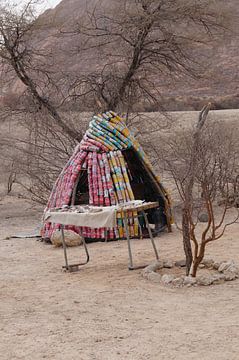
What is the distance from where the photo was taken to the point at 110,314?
5945 mm

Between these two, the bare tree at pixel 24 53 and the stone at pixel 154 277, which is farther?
the bare tree at pixel 24 53

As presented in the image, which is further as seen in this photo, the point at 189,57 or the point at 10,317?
the point at 189,57

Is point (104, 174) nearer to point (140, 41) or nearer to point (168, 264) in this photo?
point (168, 264)

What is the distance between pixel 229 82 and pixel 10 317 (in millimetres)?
39058

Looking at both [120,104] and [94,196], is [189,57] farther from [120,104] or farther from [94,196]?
[94,196]

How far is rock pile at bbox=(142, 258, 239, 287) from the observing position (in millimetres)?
6984

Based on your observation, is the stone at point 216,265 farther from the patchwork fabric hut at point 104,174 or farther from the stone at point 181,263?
the patchwork fabric hut at point 104,174

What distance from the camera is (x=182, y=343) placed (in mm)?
5012

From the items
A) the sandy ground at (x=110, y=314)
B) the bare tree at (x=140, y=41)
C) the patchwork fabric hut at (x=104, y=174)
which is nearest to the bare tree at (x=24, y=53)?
the bare tree at (x=140, y=41)

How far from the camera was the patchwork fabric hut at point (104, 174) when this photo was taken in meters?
10.6

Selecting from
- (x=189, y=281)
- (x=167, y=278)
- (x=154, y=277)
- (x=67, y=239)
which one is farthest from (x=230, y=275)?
(x=67, y=239)

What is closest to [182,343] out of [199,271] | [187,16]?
[199,271]

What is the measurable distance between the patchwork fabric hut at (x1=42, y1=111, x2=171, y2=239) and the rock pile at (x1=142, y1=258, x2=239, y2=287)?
8.10ft

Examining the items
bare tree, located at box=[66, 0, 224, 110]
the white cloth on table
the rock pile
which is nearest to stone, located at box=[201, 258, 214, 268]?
the rock pile
